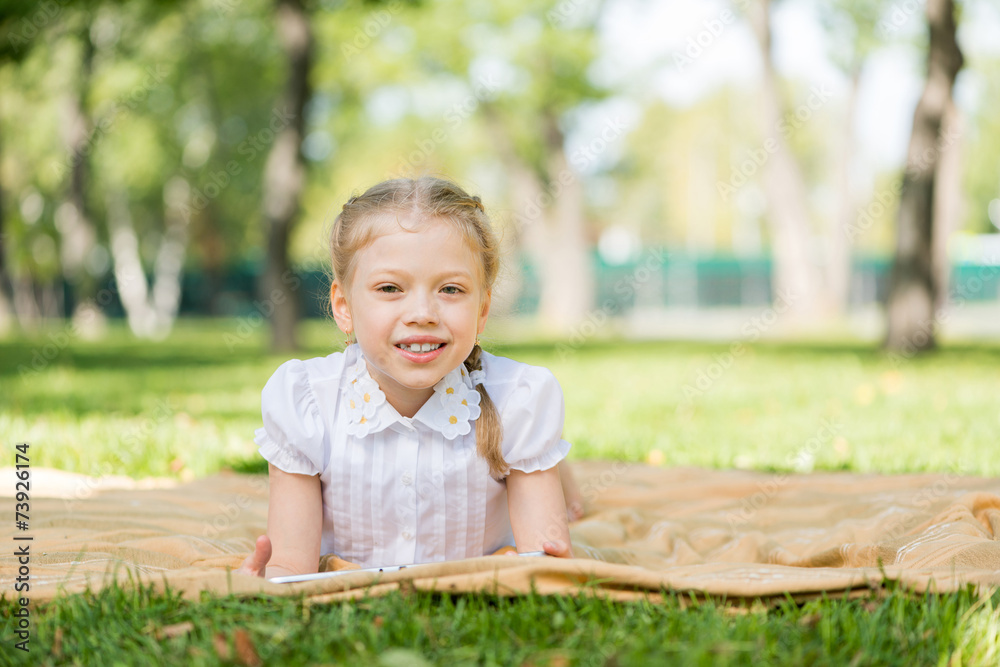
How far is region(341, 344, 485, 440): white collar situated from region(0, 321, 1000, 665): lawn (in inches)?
17.0

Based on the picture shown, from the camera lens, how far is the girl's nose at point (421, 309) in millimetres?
2180

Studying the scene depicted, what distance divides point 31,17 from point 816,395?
8560 millimetres

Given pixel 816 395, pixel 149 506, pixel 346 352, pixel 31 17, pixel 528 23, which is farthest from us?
pixel 528 23

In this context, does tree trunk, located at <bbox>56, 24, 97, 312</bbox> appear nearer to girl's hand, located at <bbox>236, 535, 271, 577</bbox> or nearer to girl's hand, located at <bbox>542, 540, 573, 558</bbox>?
girl's hand, located at <bbox>236, 535, 271, 577</bbox>

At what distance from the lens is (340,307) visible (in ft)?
8.11

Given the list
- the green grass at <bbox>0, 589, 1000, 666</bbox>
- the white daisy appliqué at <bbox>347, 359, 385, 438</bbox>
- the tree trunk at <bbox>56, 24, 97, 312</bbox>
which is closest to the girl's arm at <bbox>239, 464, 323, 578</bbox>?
the white daisy appliqué at <bbox>347, 359, 385, 438</bbox>

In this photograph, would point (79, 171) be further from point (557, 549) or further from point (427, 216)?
point (557, 549)

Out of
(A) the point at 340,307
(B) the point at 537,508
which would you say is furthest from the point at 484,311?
(B) the point at 537,508

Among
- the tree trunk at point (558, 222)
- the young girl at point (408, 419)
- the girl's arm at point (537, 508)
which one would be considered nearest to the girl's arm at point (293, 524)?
the young girl at point (408, 419)

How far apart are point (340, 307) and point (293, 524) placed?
1.96 ft

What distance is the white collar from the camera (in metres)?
2.34

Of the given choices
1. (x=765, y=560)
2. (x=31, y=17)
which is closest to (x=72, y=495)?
(x=765, y=560)

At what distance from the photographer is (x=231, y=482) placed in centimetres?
391

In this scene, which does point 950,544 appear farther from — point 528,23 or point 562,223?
point 562,223
